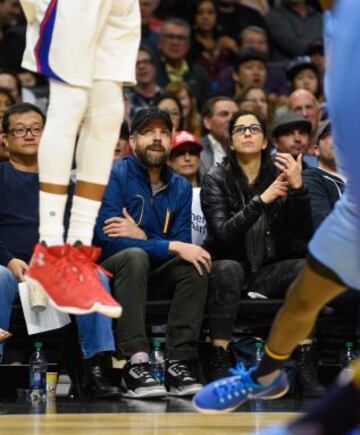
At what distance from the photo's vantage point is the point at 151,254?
6.92 m

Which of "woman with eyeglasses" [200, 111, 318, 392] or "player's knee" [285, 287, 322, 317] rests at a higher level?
"player's knee" [285, 287, 322, 317]

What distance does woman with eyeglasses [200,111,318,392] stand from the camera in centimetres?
689

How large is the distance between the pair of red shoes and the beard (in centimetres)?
261

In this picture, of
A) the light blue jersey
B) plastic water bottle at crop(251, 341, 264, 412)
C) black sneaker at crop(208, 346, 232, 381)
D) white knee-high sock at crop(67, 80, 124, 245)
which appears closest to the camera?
the light blue jersey

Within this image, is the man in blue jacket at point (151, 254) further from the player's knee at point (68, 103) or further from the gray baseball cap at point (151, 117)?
the player's knee at point (68, 103)

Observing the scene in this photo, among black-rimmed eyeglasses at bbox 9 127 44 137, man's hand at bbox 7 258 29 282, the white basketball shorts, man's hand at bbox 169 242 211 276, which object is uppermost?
the white basketball shorts

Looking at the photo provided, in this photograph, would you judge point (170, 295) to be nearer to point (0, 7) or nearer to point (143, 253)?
point (143, 253)

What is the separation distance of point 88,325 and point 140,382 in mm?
433

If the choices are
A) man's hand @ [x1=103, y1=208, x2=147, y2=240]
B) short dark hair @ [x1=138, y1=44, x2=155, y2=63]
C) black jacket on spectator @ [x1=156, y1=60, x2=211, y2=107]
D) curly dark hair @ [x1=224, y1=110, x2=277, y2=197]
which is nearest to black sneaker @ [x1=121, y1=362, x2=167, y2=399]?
man's hand @ [x1=103, y1=208, x2=147, y2=240]

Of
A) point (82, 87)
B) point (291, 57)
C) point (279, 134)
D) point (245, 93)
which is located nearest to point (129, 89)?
point (245, 93)

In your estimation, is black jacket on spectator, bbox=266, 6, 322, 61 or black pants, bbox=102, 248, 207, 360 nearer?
black pants, bbox=102, 248, 207, 360

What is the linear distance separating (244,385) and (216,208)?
9.39ft

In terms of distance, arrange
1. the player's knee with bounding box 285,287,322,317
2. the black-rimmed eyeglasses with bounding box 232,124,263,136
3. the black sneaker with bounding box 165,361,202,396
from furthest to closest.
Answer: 1. the black-rimmed eyeglasses with bounding box 232,124,263,136
2. the black sneaker with bounding box 165,361,202,396
3. the player's knee with bounding box 285,287,322,317

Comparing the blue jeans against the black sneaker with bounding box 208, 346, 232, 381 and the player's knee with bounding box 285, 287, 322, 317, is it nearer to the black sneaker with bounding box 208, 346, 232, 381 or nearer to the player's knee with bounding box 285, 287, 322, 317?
the black sneaker with bounding box 208, 346, 232, 381
